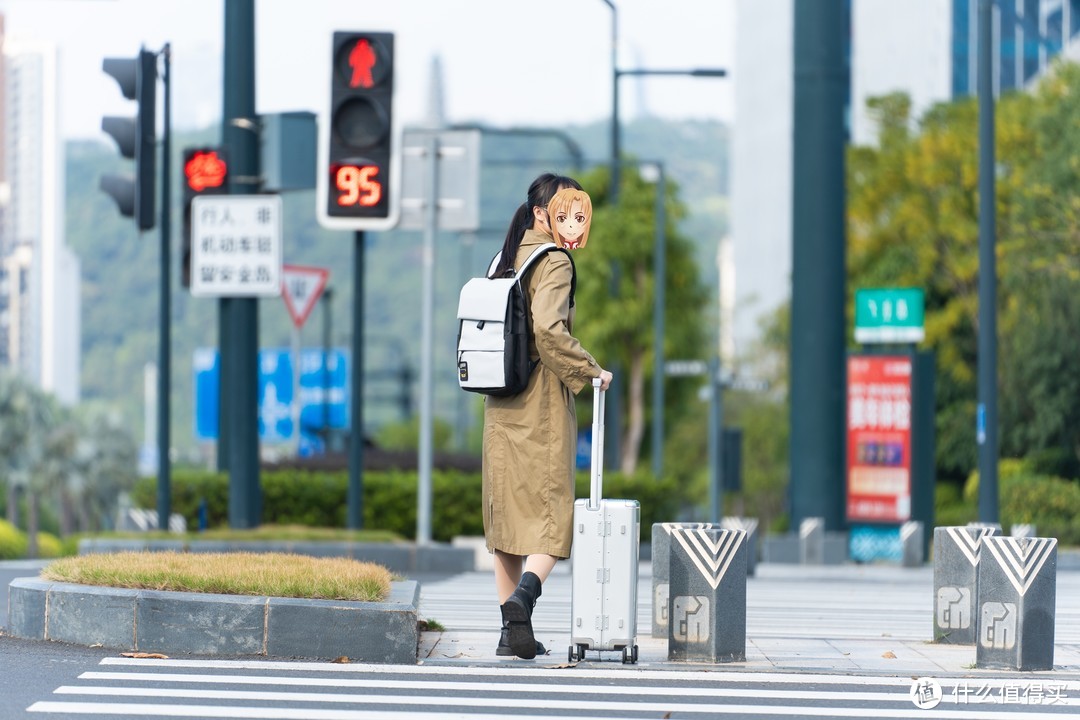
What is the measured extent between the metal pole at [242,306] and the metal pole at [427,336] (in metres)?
1.59

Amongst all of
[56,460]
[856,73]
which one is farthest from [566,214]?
[56,460]

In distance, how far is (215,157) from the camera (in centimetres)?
1591

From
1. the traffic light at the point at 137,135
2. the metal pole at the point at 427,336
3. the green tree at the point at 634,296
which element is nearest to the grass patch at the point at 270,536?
the metal pole at the point at 427,336

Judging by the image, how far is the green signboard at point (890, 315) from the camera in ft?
86.5

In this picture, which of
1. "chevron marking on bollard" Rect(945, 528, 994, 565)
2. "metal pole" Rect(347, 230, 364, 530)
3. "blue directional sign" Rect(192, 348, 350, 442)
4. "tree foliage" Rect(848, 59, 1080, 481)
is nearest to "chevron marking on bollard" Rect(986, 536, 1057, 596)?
"chevron marking on bollard" Rect(945, 528, 994, 565)

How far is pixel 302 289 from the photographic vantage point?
2339 cm

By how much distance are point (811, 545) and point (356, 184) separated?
12.5 meters

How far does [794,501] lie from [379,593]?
1782cm

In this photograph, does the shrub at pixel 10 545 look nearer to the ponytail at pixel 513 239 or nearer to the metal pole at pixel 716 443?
the metal pole at pixel 716 443

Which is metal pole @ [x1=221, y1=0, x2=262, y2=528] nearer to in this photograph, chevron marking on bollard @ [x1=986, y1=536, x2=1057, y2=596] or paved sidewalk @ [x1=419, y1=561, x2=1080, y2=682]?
paved sidewalk @ [x1=419, y1=561, x2=1080, y2=682]

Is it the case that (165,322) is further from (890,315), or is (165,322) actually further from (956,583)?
(956,583)

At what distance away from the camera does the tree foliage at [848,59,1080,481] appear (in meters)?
33.6

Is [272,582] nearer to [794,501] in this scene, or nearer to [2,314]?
[794,501]

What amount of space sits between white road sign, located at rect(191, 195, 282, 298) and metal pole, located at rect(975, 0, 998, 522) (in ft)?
→ 30.5
